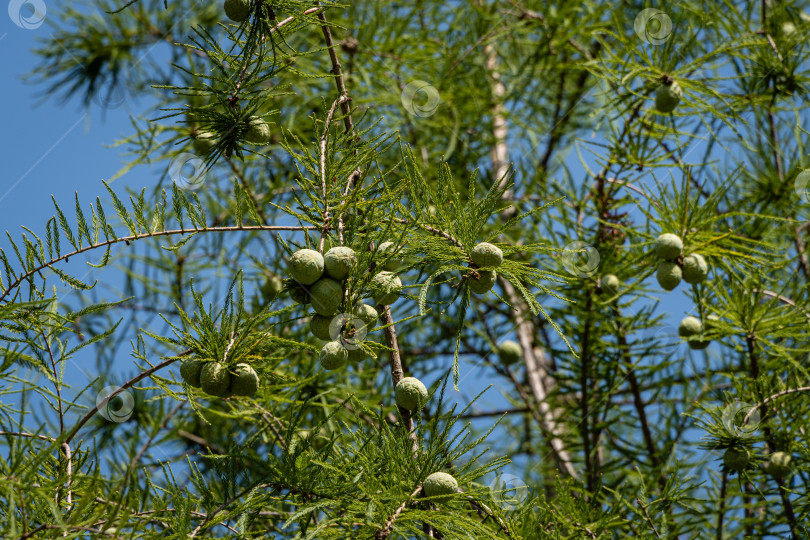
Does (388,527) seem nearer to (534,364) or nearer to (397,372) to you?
(397,372)

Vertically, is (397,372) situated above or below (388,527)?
above

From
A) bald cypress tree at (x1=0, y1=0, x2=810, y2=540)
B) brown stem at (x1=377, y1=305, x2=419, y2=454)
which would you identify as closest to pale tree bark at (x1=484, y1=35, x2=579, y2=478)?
bald cypress tree at (x1=0, y1=0, x2=810, y2=540)

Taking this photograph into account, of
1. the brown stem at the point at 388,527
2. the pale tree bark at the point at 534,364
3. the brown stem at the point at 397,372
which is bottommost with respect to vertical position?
the brown stem at the point at 388,527

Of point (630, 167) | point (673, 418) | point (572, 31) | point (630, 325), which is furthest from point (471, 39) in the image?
point (673, 418)

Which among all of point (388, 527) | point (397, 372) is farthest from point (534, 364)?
point (388, 527)

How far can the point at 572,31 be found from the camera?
2.11 meters

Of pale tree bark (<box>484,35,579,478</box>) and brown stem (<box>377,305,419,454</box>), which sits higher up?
pale tree bark (<box>484,35,579,478</box>)

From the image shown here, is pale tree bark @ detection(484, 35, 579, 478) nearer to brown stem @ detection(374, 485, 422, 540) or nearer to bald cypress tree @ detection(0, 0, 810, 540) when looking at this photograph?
bald cypress tree @ detection(0, 0, 810, 540)

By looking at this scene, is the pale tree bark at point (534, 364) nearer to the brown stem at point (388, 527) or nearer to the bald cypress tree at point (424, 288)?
the bald cypress tree at point (424, 288)

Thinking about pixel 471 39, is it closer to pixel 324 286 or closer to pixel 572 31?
pixel 572 31

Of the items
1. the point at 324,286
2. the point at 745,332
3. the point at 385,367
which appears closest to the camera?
the point at 324,286

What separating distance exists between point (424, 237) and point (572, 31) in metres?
1.43

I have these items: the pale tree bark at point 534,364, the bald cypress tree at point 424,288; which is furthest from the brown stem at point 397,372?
the pale tree bark at point 534,364

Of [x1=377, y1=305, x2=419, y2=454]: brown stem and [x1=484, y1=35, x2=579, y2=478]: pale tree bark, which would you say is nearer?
[x1=377, y1=305, x2=419, y2=454]: brown stem
